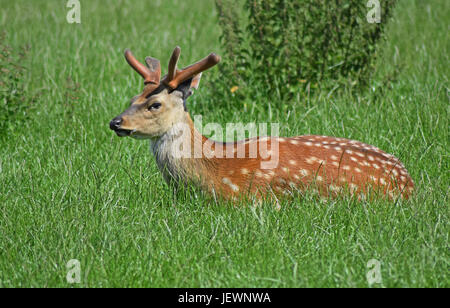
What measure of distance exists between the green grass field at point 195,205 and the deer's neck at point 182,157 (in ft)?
0.42

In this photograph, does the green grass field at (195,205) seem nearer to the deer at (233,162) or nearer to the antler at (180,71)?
the deer at (233,162)

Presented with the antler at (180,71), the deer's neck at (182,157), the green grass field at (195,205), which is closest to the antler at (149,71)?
the antler at (180,71)

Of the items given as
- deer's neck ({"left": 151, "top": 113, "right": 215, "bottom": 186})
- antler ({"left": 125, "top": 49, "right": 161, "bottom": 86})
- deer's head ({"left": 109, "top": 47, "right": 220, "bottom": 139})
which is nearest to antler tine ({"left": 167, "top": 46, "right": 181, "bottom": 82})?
deer's head ({"left": 109, "top": 47, "right": 220, "bottom": 139})

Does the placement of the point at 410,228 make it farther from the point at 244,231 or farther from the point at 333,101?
the point at 333,101

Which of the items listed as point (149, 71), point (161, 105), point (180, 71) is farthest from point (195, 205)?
point (149, 71)

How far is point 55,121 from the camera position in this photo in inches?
244

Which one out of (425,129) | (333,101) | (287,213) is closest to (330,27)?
(333,101)

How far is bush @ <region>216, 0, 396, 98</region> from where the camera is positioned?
6.45m

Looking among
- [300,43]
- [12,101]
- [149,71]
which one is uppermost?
[300,43]

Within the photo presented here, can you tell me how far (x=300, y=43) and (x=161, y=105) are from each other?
2525 millimetres

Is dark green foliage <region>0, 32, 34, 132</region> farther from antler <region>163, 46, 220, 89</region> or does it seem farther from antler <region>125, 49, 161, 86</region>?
antler <region>163, 46, 220, 89</region>

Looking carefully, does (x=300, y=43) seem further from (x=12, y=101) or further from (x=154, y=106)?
(x=12, y=101)

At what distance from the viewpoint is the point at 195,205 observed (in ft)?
14.4

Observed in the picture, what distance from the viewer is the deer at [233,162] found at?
172 inches
